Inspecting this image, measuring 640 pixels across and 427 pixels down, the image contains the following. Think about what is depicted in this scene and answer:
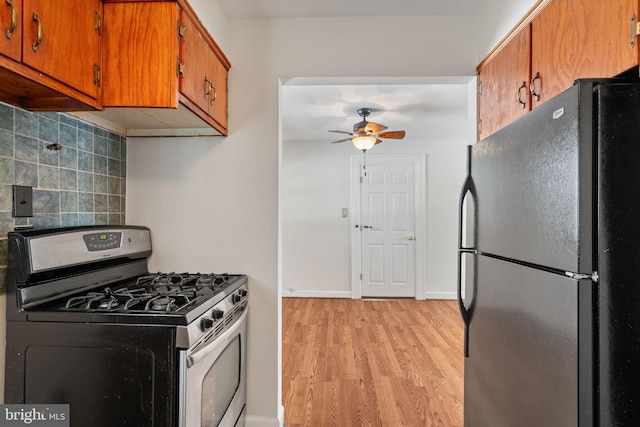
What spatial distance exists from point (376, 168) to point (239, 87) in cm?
312

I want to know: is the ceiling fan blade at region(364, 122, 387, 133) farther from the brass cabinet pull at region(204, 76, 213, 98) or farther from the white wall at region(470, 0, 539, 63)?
the brass cabinet pull at region(204, 76, 213, 98)

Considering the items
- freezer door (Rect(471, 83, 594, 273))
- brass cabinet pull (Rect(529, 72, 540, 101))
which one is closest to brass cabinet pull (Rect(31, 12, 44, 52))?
freezer door (Rect(471, 83, 594, 273))

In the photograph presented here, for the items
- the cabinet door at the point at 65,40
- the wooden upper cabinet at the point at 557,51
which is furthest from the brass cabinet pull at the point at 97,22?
the wooden upper cabinet at the point at 557,51

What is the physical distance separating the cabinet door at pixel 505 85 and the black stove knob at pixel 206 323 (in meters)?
1.55

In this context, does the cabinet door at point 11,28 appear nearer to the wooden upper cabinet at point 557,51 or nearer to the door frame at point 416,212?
the wooden upper cabinet at point 557,51

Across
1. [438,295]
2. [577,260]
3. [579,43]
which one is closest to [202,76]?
[579,43]

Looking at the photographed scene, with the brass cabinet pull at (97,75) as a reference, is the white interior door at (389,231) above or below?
below

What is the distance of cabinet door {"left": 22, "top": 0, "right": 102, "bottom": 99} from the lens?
958 millimetres

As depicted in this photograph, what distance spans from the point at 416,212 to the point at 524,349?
12.6 feet

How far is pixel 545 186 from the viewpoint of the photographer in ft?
2.90

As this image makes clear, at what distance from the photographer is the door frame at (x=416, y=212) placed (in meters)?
4.67

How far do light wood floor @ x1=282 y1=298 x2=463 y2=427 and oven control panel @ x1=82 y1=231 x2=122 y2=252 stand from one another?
1.45 metres

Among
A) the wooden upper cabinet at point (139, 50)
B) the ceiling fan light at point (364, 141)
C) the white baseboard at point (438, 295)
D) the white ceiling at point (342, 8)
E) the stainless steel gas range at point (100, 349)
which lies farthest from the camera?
the white baseboard at point (438, 295)

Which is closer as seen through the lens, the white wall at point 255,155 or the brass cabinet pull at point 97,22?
the brass cabinet pull at point 97,22
